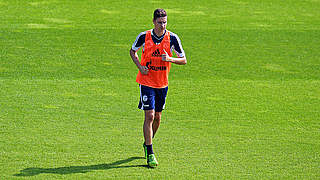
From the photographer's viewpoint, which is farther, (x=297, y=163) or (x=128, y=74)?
(x=128, y=74)

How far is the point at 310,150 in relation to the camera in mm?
8539

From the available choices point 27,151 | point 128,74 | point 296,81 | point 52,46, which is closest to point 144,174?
point 27,151

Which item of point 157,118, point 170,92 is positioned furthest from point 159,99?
point 170,92

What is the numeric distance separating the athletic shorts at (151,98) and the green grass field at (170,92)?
77 cm

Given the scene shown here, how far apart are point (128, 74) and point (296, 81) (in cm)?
355

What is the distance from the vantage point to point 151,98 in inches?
307

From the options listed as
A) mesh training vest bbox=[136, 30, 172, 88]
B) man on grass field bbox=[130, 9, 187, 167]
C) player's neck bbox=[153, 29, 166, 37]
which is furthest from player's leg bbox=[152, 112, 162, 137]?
player's neck bbox=[153, 29, 166, 37]

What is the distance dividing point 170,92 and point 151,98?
3.50 m

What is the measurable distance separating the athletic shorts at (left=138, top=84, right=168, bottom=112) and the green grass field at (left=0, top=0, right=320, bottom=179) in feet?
2.53

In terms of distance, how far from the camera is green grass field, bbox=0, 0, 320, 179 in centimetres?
796

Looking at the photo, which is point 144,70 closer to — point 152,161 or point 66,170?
point 152,161

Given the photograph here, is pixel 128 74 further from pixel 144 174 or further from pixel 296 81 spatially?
pixel 144 174

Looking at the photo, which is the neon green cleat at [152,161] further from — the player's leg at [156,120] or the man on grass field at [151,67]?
the player's leg at [156,120]

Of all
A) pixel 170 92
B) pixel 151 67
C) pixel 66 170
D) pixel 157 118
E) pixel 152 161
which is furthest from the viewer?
pixel 170 92
